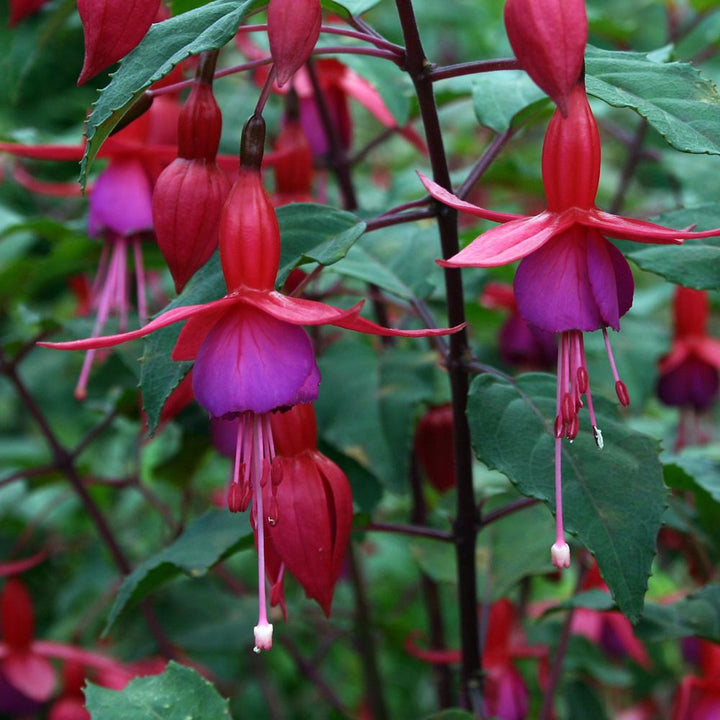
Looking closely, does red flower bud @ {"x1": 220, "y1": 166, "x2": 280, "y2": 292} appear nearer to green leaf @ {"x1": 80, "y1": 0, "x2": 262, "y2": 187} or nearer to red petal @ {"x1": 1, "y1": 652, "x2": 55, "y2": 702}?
green leaf @ {"x1": 80, "y1": 0, "x2": 262, "y2": 187}

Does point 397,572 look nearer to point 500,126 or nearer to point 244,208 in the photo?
point 500,126

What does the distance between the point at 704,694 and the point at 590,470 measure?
415 millimetres

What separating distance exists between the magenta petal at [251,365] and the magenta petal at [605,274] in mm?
169

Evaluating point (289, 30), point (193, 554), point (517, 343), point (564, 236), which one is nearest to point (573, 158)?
point (564, 236)

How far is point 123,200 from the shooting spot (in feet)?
3.00

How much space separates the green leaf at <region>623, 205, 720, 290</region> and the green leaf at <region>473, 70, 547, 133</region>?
14 cm

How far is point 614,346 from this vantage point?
4.34ft

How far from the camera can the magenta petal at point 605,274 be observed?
0.56 meters

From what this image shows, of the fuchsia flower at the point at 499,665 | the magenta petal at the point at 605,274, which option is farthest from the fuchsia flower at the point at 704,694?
the magenta petal at the point at 605,274

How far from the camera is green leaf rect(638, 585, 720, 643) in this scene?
Result: 0.86m

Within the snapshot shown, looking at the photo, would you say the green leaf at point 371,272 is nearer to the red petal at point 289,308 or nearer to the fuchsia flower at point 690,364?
the red petal at point 289,308

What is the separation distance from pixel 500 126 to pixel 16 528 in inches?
43.3

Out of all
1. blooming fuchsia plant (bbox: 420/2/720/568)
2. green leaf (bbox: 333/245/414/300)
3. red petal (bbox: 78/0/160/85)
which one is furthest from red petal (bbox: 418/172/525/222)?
green leaf (bbox: 333/245/414/300)

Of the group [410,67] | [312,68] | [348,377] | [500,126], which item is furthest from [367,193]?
[410,67]
